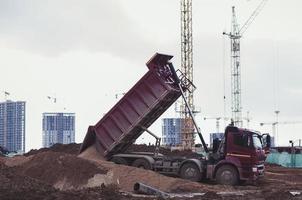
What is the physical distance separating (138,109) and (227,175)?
4889 millimetres

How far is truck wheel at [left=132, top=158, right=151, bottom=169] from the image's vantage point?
968 inches

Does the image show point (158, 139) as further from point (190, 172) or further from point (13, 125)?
point (13, 125)

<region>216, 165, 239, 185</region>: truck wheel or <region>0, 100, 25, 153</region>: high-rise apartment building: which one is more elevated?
<region>0, 100, 25, 153</region>: high-rise apartment building

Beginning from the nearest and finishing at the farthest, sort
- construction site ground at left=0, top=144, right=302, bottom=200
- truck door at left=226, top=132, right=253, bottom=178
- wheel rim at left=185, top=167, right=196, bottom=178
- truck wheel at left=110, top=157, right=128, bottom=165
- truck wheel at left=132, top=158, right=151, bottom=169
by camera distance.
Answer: construction site ground at left=0, top=144, right=302, bottom=200 → truck door at left=226, top=132, right=253, bottom=178 → wheel rim at left=185, top=167, right=196, bottom=178 → truck wheel at left=132, top=158, right=151, bottom=169 → truck wheel at left=110, top=157, right=128, bottom=165

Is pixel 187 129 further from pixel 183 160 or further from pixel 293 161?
pixel 183 160

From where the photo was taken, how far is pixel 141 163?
2486 centimetres

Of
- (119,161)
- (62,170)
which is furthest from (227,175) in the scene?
(62,170)

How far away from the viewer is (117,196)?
628 inches

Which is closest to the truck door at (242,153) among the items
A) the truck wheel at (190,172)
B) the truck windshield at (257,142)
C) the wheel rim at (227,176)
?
the truck windshield at (257,142)

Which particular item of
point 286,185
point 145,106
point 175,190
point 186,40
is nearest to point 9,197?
point 175,190

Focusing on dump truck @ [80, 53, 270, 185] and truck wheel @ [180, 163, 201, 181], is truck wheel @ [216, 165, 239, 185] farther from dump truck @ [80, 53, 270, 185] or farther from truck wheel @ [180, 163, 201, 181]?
truck wheel @ [180, 163, 201, 181]

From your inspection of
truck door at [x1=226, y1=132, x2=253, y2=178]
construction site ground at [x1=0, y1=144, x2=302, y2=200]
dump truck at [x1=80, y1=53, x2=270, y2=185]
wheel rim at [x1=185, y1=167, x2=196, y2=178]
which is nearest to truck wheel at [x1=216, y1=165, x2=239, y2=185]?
dump truck at [x1=80, y1=53, x2=270, y2=185]

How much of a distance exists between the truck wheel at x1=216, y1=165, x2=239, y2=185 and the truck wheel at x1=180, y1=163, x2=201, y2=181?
87cm

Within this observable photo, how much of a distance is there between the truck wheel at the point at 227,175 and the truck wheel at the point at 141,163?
3457 millimetres
